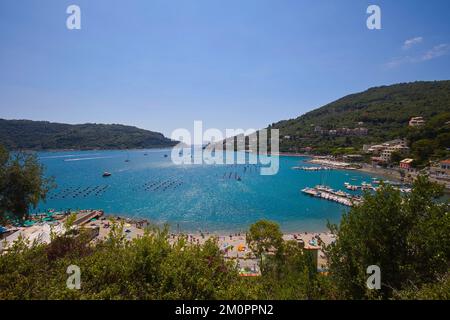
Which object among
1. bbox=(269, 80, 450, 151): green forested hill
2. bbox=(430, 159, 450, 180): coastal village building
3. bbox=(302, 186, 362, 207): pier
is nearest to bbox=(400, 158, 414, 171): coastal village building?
bbox=(430, 159, 450, 180): coastal village building

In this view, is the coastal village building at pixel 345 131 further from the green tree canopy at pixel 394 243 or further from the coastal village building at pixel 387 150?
the green tree canopy at pixel 394 243

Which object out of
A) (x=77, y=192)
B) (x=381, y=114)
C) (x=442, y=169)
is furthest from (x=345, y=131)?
(x=77, y=192)

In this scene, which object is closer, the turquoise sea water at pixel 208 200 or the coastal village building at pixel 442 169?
the turquoise sea water at pixel 208 200

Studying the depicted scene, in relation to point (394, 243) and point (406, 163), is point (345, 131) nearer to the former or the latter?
point (406, 163)

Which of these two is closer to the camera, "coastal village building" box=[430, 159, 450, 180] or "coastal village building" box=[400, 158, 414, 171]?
"coastal village building" box=[430, 159, 450, 180]

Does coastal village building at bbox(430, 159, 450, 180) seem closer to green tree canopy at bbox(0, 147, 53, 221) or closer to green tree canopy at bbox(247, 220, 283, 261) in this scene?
green tree canopy at bbox(247, 220, 283, 261)

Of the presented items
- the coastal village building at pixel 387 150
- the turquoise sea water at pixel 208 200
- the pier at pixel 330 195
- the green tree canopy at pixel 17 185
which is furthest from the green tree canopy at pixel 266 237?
the coastal village building at pixel 387 150

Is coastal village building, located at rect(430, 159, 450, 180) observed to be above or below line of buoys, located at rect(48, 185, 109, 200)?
above

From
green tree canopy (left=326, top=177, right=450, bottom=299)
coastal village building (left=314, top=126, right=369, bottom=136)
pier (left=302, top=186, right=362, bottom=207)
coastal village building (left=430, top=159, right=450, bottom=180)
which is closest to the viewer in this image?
green tree canopy (left=326, top=177, right=450, bottom=299)
